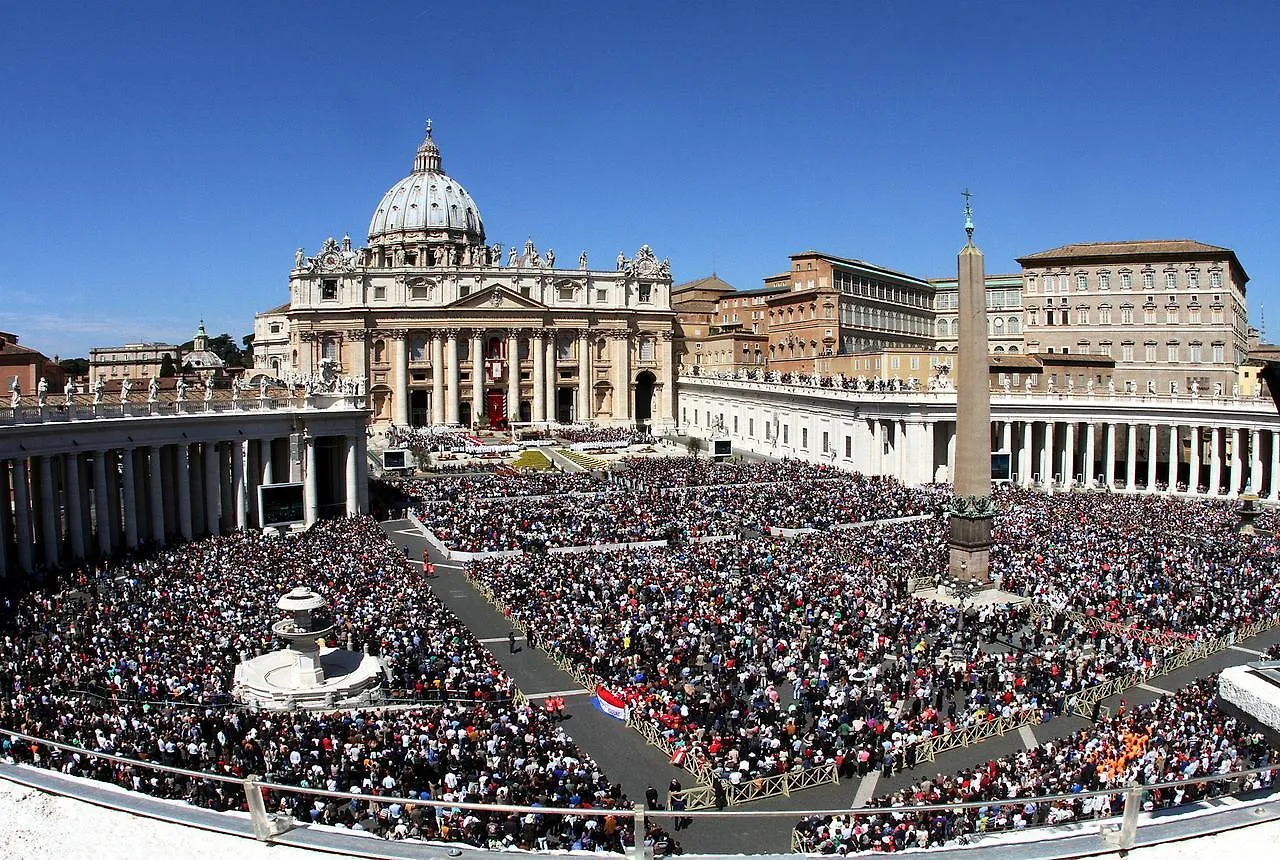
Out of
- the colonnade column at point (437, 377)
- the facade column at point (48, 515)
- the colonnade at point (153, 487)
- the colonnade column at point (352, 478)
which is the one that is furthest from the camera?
the colonnade column at point (437, 377)

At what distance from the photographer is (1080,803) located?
1531cm

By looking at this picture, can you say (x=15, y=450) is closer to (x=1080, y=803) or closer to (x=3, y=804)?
(x=3, y=804)

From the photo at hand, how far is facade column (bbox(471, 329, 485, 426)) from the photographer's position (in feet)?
317

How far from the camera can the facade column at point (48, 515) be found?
36250 millimetres

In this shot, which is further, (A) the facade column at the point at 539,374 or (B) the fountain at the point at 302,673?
(A) the facade column at the point at 539,374

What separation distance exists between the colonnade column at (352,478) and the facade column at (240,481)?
16.0ft

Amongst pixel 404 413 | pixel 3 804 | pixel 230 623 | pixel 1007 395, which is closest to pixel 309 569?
pixel 230 623

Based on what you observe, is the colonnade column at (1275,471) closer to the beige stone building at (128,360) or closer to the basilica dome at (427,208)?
the basilica dome at (427,208)

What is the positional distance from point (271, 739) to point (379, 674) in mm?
4997

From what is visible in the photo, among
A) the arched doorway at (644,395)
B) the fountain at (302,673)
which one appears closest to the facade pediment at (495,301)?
the arched doorway at (644,395)

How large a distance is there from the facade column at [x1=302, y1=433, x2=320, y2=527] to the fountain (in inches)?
941

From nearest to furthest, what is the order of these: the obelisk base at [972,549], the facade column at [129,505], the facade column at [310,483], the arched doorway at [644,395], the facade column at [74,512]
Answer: the obelisk base at [972,549] < the facade column at [74,512] < the facade column at [129,505] < the facade column at [310,483] < the arched doorway at [644,395]

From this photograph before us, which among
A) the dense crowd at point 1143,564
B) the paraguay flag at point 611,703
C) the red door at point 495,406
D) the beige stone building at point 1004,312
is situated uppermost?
the beige stone building at point 1004,312

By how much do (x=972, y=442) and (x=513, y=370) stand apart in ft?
226
